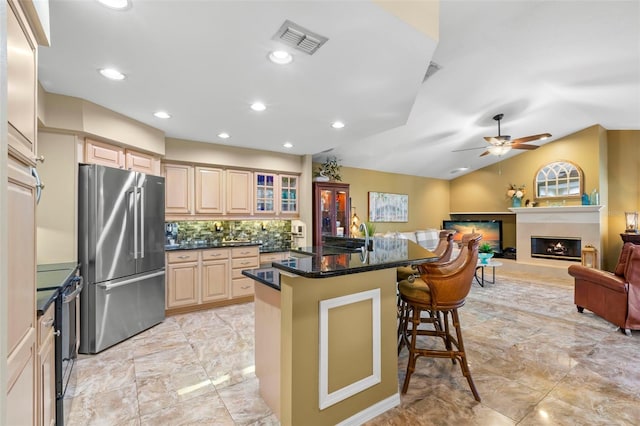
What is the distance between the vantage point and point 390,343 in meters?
2.08

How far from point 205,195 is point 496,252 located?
7.54 m

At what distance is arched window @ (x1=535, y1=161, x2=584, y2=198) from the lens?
6.62 m

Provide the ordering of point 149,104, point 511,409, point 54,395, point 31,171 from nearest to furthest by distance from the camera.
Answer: point 31,171 → point 54,395 → point 511,409 → point 149,104

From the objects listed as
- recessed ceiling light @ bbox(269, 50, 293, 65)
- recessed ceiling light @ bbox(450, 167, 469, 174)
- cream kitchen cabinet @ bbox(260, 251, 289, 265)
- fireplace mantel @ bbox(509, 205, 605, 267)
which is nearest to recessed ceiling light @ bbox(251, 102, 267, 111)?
recessed ceiling light @ bbox(269, 50, 293, 65)

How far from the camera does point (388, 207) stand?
7531mm

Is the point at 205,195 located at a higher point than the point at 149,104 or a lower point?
lower

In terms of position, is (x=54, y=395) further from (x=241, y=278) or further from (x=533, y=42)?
(x=533, y=42)

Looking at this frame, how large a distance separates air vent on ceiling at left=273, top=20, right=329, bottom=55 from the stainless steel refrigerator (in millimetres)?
2397

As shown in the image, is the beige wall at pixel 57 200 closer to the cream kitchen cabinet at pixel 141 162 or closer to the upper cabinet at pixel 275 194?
the cream kitchen cabinet at pixel 141 162

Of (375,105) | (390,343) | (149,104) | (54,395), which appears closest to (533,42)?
(375,105)

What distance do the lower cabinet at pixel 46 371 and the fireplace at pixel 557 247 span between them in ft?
28.4

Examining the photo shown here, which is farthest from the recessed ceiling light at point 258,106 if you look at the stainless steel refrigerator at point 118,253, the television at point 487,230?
the television at point 487,230

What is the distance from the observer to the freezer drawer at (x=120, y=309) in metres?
2.92

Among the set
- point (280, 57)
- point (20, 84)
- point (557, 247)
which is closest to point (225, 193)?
point (280, 57)
